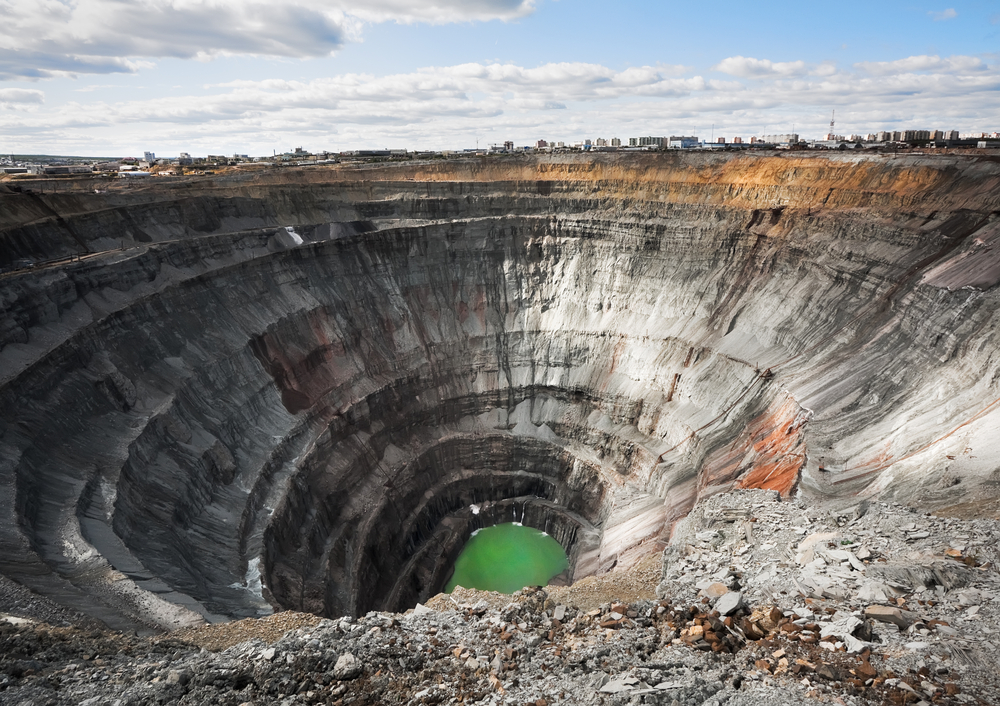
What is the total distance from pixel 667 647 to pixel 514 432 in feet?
89.4

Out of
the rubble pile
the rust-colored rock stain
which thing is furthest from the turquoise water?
the rubble pile

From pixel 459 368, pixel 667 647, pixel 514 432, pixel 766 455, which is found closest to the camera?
pixel 667 647

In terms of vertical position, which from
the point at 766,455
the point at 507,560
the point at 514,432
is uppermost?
the point at 766,455

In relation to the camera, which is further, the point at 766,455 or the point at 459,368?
the point at 459,368

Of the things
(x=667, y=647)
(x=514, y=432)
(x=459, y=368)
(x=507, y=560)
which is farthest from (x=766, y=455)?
(x=459, y=368)

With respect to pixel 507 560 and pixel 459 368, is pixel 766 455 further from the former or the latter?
pixel 459 368

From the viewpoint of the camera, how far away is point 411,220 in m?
46.8

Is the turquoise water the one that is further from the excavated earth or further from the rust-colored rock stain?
the rust-colored rock stain

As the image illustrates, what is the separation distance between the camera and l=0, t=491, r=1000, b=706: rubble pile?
973 centimetres

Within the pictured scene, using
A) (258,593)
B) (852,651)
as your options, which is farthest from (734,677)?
(258,593)

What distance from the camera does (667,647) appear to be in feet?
38.2

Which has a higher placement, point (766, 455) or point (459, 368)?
point (766, 455)

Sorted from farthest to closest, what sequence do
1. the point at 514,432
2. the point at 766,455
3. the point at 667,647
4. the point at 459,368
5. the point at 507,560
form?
the point at 459,368 → the point at 514,432 → the point at 507,560 → the point at 766,455 → the point at 667,647

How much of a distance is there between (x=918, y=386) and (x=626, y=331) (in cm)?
1892
